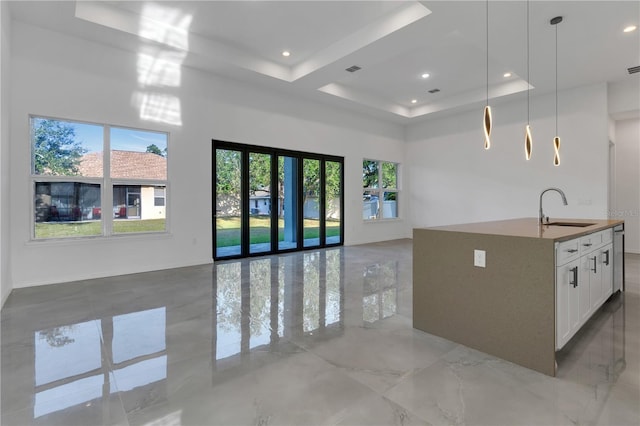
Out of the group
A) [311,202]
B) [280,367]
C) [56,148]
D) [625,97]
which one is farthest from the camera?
[311,202]

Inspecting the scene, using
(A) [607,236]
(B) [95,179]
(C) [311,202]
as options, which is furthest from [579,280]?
(B) [95,179]

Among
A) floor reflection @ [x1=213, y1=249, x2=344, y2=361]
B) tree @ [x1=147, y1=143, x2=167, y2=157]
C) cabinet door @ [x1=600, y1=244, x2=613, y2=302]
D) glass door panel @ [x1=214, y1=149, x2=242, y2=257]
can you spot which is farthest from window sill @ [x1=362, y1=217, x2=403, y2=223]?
cabinet door @ [x1=600, y1=244, x2=613, y2=302]

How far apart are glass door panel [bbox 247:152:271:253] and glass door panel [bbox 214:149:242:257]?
0.85 feet

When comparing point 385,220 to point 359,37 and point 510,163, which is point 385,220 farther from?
point 359,37

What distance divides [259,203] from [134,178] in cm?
237

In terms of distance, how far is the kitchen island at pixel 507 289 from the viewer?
6.98ft

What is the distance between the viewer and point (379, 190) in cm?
920

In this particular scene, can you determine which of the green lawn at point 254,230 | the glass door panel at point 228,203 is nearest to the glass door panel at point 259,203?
the green lawn at point 254,230

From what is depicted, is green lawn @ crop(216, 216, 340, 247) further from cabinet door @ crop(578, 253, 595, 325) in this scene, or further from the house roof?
cabinet door @ crop(578, 253, 595, 325)

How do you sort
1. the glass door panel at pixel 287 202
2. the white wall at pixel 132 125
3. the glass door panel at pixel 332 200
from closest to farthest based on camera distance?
the white wall at pixel 132 125 → the glass door panel at pixel 287 202 → the glass door panel at pixel 332 200

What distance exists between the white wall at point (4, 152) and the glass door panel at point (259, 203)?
11.7ft

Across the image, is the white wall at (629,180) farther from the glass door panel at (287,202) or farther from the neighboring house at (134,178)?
the neighboring house at (134,178)

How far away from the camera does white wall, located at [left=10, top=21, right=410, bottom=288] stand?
4.29 m

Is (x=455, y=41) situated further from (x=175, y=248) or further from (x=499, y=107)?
(x=175, y=248)
